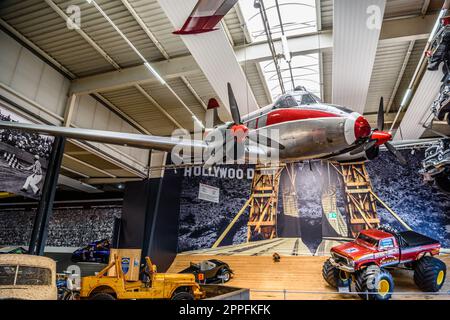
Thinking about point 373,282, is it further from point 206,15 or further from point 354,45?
point 206,15

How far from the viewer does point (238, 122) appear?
187 inches

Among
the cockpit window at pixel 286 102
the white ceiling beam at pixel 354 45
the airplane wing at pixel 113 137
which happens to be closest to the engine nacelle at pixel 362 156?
the cockpit window at pixel 286 102

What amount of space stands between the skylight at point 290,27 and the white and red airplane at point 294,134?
3.12 meters

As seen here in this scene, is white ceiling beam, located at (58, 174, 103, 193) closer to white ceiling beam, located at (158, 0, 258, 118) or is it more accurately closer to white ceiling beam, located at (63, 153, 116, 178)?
white ceiling beam, located at (63, 153, 116, 178)

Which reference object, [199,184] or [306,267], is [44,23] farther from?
[306,267]

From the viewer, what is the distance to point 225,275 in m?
10.6

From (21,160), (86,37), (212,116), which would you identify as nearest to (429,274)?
(212,116)

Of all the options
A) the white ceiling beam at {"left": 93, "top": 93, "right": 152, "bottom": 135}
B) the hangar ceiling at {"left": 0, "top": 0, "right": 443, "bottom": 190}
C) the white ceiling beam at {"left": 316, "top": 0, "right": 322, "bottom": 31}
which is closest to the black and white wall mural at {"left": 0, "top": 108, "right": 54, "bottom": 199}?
the hangar ceiling at {"left": 0, "top": 0, "right": 443, "bottom": 190}

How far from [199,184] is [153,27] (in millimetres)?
7804

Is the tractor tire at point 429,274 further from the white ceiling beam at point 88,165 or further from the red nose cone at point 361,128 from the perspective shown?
the white ceiling beam at point 88,165

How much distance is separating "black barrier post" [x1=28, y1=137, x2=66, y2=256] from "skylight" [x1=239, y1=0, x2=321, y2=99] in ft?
21.6

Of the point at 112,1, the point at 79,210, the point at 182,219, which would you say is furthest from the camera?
the point at 79,210

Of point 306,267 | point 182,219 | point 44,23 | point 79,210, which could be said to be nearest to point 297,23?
point 44,23

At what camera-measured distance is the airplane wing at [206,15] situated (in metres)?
4.69
